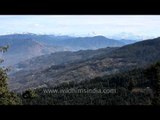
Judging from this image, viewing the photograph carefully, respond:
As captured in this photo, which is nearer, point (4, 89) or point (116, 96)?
point (4, 89)

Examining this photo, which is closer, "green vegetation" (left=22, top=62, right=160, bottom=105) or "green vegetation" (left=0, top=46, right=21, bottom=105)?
"green vegetation" (left=22, top=62, right=160, bottom=105)

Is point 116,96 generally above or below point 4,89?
below

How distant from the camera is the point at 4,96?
26969 mm

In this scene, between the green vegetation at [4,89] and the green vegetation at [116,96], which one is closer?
the green vegetation at [116,96]
